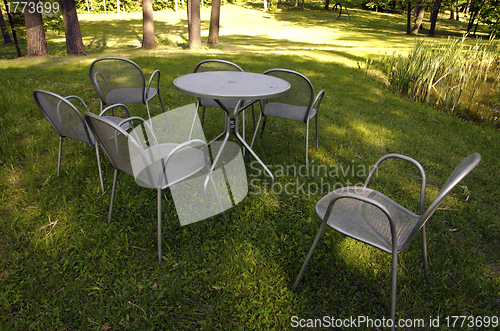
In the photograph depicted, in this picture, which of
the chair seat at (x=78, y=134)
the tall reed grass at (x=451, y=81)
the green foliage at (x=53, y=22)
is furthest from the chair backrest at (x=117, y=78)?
the green foliage at (x=53, y=22)

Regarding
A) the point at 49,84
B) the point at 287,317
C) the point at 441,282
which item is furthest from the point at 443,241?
the point at 49,84

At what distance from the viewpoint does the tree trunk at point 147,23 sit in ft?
34.7

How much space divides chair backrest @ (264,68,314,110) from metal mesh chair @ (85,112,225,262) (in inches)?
52.9

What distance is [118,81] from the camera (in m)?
3.46

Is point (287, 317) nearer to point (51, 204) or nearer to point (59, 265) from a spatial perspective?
point (59, 265)

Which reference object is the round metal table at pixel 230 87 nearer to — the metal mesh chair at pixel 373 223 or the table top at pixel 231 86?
the table top at pixel 231 86

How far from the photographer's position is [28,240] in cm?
215

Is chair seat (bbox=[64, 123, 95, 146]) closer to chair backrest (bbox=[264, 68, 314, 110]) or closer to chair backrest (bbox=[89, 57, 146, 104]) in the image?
chair backrest (bbox=[89, 57, 146, 104])

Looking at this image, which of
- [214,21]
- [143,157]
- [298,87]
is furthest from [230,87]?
[214,21]

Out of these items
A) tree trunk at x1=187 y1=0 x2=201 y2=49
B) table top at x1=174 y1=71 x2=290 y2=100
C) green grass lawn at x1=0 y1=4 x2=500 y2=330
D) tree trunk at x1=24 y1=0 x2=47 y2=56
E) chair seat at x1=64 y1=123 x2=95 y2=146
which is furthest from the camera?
tree trunk at x1=187 y1=0 x2=201 y2=49

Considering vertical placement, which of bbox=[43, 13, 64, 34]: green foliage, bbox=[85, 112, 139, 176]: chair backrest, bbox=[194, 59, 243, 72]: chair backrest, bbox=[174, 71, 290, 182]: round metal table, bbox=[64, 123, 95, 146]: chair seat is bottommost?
bbox=[64, 123, 95, 146]: chair seat

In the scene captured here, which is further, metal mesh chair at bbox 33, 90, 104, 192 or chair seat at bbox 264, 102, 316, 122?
chair seat at bbox 264, 102, 316, 122

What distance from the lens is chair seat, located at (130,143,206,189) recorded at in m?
1.92

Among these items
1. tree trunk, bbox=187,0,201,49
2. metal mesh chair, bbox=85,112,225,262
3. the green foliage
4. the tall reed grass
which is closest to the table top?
metal mesh chair, bbox=85,112,225,262
